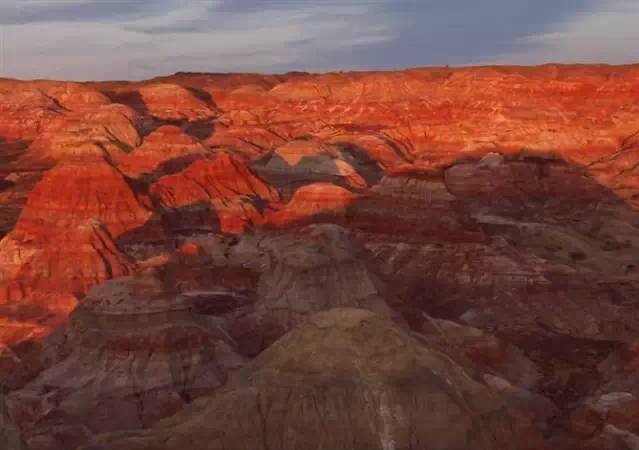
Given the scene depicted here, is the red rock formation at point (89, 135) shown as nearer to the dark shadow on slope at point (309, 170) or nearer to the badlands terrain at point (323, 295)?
the badlands terrain at point (323, 295)

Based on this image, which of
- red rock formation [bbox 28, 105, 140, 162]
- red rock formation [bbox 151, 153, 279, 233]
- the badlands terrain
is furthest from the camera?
red rock formation [bbox 28, 105, 140, 162]

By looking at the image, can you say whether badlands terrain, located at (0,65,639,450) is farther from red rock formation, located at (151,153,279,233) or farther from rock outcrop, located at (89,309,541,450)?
red rock formation, located at (151,153,279,233)

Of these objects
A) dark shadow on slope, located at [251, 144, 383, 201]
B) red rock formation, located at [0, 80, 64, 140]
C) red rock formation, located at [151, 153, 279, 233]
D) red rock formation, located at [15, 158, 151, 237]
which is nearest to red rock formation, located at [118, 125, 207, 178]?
red rock formation, located at [151, 153, 279, 233]

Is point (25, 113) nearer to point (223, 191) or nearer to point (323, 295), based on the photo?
point (223, 191)

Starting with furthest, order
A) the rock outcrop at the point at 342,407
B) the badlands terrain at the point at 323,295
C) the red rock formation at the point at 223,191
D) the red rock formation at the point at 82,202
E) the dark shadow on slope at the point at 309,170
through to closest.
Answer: the dark shadow on slope at the point at 309,170, the red rock formation at the point at 223,191, the red rock formation at the point at 82,202, the badlands terrain at the point at 323,295, the rock outcrop at the point at 342,407

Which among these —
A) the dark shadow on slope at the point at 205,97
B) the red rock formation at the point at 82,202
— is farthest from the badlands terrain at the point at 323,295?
the dark shadow on slope at the point at 205,97

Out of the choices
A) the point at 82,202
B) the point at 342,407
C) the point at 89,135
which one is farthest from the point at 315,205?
the point at 89,135
